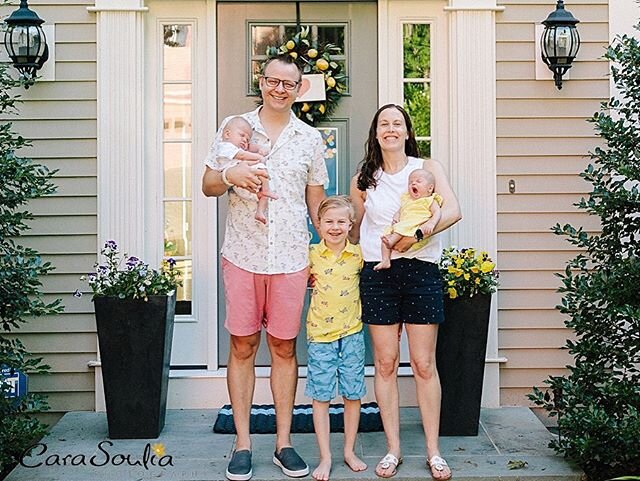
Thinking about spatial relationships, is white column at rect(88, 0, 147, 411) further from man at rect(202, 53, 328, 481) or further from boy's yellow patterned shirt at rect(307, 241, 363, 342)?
boy's yellow patterned shirt at rect(307, 241, 363, 342)

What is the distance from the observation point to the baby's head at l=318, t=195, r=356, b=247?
3.40 metres

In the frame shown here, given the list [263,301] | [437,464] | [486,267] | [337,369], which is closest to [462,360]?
[486,267]

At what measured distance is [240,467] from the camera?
3.42 m

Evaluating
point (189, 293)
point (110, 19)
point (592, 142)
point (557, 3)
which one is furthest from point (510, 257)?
point (110, 19)

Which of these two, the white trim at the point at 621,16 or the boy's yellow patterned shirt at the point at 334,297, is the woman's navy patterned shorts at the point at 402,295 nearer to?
the boy's yellow patterned shirt at the point at 334,297

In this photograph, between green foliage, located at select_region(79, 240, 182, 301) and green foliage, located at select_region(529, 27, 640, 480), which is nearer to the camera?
green foliage, located at select_region(529, 27, 640, 480)

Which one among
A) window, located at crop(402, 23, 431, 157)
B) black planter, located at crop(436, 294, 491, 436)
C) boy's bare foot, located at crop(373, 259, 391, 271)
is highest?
window, located at crop(402, 23, 431, 157)

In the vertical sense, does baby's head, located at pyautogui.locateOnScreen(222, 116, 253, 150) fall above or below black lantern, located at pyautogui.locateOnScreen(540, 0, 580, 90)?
below

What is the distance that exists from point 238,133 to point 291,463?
1317mm

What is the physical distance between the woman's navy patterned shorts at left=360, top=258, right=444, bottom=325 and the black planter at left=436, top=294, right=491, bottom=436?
0.56m

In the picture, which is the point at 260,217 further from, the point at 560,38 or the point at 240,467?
the point at 560,38

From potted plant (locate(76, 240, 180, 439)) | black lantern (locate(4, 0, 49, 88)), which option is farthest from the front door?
black lantern (locate(4, 0, 49, 88))

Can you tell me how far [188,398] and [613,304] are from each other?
7.04 feet

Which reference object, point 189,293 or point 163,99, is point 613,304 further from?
point 163,99
